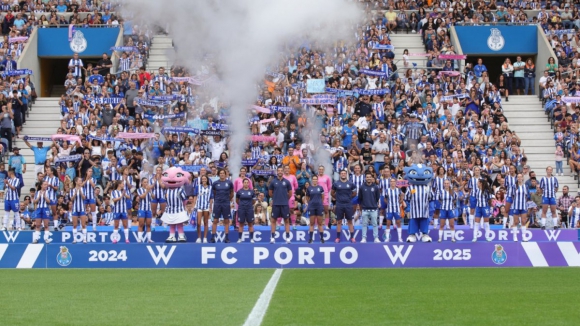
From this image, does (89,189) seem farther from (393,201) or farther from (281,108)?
(393,201)

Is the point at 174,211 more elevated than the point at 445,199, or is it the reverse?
the point at 445,199

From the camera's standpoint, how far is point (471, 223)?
24031 millimetres

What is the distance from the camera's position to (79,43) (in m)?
35.2

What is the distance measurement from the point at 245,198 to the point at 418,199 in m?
3.75

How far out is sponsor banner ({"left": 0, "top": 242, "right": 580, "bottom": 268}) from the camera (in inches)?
784

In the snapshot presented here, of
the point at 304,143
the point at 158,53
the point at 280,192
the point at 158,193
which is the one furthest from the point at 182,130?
the point at 280,192

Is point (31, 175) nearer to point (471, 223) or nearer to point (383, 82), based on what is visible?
point (383, 82)

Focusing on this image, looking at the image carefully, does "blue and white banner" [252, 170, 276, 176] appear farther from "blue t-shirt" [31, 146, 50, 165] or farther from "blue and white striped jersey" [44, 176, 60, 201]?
"blue t-shirt" [31, 146, 50, 165]

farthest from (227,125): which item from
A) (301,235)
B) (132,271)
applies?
(132,271)

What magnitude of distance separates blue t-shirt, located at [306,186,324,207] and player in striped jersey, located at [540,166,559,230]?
Result: 224 inches

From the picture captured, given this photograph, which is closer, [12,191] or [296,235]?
[296,235]

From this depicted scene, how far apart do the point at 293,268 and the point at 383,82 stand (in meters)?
11.1

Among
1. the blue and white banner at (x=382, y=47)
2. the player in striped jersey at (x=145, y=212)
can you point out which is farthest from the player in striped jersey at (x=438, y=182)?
the blue and white banner at (x=382, y=47)

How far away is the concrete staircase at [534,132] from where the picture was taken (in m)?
29.4
